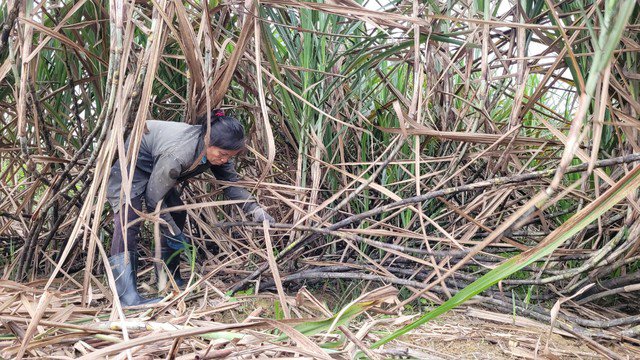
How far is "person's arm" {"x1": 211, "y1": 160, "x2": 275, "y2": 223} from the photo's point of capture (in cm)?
218

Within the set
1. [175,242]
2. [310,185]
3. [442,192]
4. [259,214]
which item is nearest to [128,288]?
[175,242]

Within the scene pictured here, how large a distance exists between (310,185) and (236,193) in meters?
0.30

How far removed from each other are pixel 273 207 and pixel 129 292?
65cm

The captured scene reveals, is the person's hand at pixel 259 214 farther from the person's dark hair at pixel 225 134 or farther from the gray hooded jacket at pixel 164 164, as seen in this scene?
the person's dark hair at pixel 225 134

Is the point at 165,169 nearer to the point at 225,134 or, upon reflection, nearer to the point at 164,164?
the point at 164,164

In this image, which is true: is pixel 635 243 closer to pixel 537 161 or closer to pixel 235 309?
pixel 537 161

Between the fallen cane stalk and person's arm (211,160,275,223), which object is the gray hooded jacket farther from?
the fallen cane stalk

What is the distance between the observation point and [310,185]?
7.09ft

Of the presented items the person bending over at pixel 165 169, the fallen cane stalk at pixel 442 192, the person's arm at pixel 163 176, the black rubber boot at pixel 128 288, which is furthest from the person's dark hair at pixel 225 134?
the black rubber boot at pixel 128 288

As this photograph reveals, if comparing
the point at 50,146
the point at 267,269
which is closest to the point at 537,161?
the point at 267,269

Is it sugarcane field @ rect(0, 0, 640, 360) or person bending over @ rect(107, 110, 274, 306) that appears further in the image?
person bending over @ rect(107, 110, 274, 306)

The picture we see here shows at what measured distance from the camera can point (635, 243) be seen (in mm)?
1570

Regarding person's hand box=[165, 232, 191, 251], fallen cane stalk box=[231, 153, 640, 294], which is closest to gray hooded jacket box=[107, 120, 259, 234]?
person's hand box=[165, 232, 191, 251]

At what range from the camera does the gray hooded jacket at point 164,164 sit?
2.00 metres
